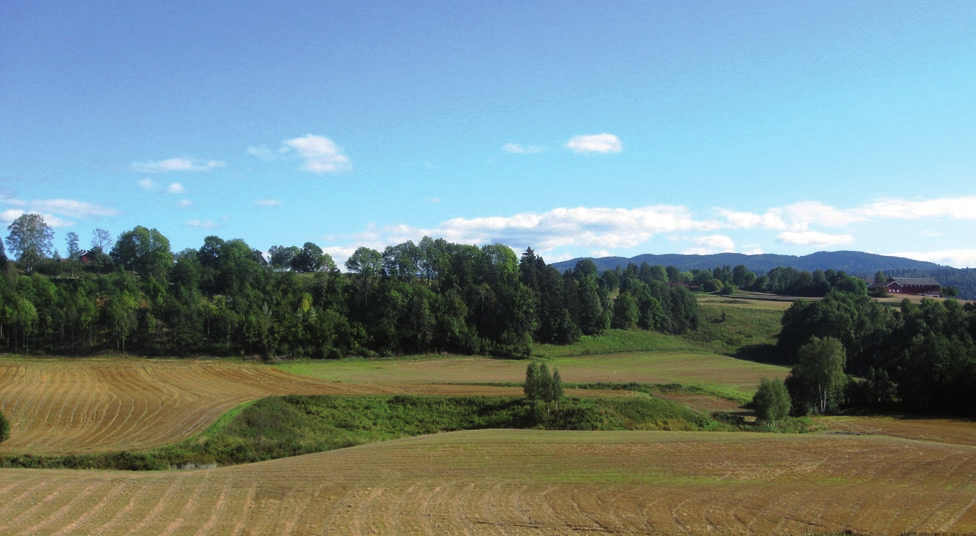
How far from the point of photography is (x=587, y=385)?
61688 mm

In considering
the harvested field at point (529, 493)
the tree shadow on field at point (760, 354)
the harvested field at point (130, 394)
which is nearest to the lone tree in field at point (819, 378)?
the harvested field at point (130, 394)

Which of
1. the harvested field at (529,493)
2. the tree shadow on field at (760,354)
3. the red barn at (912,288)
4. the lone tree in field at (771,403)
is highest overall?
the red barn at (912,288)

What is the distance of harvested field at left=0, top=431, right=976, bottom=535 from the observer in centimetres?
1984

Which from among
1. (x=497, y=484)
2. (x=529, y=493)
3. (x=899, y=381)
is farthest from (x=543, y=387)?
(x=899, y=381)

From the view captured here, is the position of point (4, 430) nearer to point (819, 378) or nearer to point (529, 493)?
point (529, 493)

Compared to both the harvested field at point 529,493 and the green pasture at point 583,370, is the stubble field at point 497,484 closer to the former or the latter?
the harvested field at point 529,493

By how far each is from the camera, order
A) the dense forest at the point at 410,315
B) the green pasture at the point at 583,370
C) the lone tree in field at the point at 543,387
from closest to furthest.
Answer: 1. the lone tree in field at the point at 543,387
2. the dense forest at the point at 410,315
3. the green pasture at the point at 583,370

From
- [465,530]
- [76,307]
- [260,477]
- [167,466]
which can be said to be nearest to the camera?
[465,530]

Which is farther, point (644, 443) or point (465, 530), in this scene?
point (644, 443)

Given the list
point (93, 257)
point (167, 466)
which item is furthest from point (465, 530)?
point (93, 257)

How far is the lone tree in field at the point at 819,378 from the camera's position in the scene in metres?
58.6

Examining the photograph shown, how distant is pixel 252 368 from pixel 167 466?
38.7 metres

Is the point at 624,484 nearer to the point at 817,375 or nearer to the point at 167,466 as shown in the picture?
the point at 167,466

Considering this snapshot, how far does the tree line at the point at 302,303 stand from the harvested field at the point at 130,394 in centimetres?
1275
